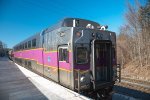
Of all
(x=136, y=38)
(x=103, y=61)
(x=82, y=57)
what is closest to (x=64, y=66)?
(x=82, y=57)

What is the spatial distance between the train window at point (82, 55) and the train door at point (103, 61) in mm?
687

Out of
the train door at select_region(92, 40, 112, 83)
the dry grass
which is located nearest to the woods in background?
the dry grass

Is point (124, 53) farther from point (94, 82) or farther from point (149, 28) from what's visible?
point (94, 82)

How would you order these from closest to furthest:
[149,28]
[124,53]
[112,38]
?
[112,38], [149,28], [124,53]

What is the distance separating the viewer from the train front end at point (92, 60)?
6.84 meters

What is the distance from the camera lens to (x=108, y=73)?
775 cm

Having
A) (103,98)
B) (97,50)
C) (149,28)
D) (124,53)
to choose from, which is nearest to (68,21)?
(97,50)

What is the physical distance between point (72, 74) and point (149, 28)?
1770 centimetres

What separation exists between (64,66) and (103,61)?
1954 mm

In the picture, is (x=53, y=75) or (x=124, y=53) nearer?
(x=53, y=75)

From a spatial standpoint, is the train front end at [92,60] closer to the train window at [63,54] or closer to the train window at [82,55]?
the train window at [82,55]

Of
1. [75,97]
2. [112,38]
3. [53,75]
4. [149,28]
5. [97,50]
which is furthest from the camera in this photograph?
[149,28]

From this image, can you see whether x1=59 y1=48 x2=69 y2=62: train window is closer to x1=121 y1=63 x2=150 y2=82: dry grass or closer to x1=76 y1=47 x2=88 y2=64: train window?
x1=76 y1=47 x2=88 y2=64: train window

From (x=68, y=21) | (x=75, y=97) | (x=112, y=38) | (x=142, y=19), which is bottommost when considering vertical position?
(x=75, y=97)
